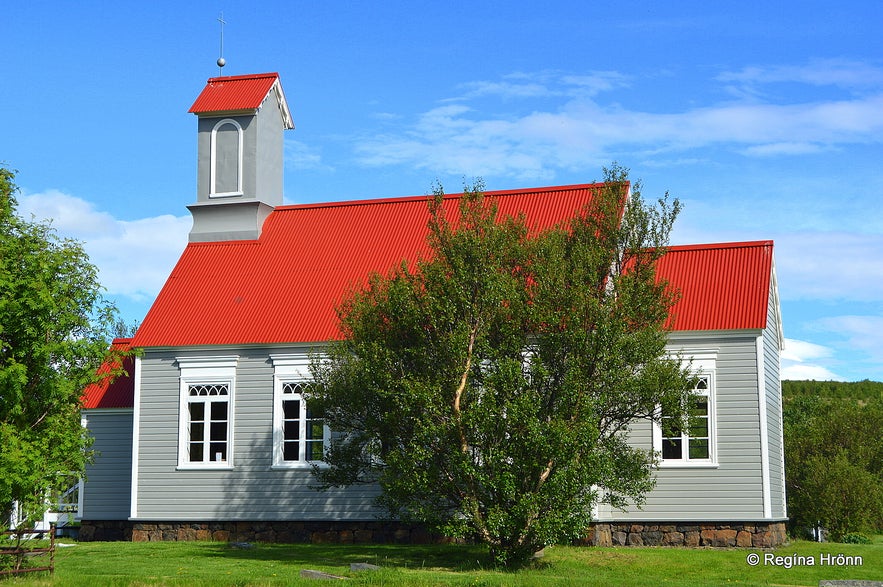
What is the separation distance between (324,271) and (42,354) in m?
11.3

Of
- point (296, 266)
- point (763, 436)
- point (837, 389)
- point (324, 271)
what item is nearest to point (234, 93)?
point (296, 266)

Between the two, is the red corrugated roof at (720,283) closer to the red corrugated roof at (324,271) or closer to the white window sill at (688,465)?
the red corrugated roof at (324,271)

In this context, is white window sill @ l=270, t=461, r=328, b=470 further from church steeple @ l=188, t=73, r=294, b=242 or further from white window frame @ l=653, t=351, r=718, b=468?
white window frame @ l=653, t=351, r=718, b=468

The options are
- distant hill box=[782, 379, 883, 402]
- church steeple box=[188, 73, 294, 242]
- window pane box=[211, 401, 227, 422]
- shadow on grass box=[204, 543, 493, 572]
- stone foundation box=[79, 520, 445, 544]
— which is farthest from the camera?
distant hill box=[782, 379, 883, 402]

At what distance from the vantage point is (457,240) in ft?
69.8

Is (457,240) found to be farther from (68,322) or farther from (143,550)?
(143,550)

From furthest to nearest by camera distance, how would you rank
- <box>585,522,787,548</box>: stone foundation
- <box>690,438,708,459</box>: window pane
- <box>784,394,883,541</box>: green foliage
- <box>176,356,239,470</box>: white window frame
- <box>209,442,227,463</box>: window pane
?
1. <box>784,394,883,541</box>: green foliage
2. <box>209,442,227,463</box>: window pane
3. <box>176,356,239,470</box>: white window frame
4. <box>690,438,708,459</box>: window pane
5. <box>585,522,787,548</box>: stone foundation

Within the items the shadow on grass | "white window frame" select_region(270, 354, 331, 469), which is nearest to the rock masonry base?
the shadow on grass

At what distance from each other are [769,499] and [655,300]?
6409 mm

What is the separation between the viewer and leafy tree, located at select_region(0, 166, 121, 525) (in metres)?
18.6

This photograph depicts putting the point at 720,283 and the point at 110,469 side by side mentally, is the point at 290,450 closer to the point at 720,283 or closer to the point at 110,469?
the point at 110,469

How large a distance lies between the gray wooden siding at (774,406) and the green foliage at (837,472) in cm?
364

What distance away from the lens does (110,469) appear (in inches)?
1227

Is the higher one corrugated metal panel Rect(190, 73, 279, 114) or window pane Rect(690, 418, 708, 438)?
corrugated metal panel Rect(190, 73, 279, 114)
